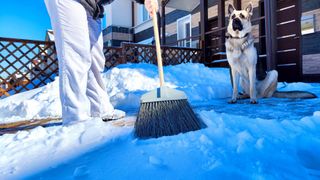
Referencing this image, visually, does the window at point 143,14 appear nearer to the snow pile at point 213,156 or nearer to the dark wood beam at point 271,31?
the dark wood beam at point 271,31

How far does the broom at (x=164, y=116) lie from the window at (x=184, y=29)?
820cm

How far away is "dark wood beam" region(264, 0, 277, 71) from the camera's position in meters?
4.87

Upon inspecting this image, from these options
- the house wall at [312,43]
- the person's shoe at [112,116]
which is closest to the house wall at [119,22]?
the house wall at [312,43]

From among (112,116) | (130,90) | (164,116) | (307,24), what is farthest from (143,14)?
(164,116)

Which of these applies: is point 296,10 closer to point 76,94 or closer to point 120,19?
point 76,94

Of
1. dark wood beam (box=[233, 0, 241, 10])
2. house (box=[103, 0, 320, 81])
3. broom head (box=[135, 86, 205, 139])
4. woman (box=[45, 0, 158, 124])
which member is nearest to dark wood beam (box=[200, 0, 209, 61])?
house (box=[103, 0, 320, 81])

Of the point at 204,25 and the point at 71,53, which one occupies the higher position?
the point at 204,25

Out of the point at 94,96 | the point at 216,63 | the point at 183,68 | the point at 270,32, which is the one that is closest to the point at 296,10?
the point at 270,32

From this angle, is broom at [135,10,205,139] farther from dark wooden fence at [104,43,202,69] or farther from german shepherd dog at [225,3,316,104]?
dark wooden fence at [104,43,202,69]

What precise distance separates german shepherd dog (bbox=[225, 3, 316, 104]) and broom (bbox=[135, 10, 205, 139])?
4.75 ft

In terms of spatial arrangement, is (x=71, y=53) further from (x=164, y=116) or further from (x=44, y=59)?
(x=44, y=59)

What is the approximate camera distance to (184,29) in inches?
383

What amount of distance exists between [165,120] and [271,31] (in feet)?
14.8

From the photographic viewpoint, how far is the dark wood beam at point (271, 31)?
4.87 metres
